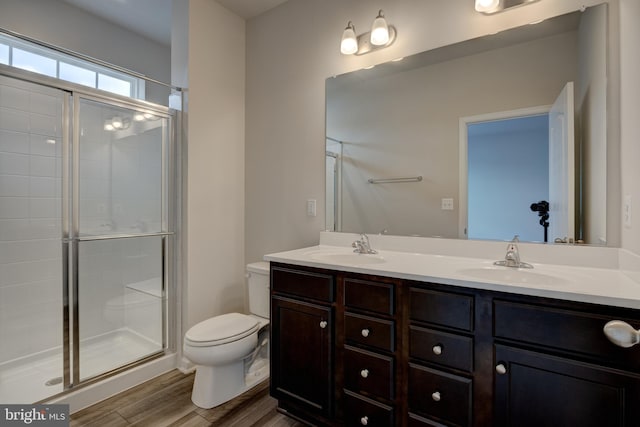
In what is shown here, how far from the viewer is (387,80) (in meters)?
1.97

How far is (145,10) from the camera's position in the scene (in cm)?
273

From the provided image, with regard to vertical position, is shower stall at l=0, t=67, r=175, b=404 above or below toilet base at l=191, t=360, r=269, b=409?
above

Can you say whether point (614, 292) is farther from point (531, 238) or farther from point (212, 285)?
point (212, 285)

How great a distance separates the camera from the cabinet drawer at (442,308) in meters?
1.17

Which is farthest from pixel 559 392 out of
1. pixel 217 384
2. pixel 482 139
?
pixel 217 384

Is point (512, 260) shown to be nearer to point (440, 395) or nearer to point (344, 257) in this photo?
point (440, 395)

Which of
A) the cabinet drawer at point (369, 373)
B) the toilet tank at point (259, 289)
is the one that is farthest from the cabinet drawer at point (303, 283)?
the toilet tank at point (259, 289)

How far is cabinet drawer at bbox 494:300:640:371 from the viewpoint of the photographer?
947 mm

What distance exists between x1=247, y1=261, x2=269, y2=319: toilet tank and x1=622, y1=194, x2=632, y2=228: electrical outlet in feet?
6.25

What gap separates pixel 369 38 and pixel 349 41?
128 mm

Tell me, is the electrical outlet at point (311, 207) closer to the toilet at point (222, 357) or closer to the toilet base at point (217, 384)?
the toilet at point (222, 357)

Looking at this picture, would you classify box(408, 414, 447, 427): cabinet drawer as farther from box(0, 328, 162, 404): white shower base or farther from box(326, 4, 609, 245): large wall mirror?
box(0, 328, 162, 404): white shower base

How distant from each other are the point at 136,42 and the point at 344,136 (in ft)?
8.32

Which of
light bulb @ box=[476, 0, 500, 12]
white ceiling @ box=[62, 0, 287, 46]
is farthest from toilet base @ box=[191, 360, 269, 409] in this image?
white ceiling @ box=[62, 0, 287, 46]
